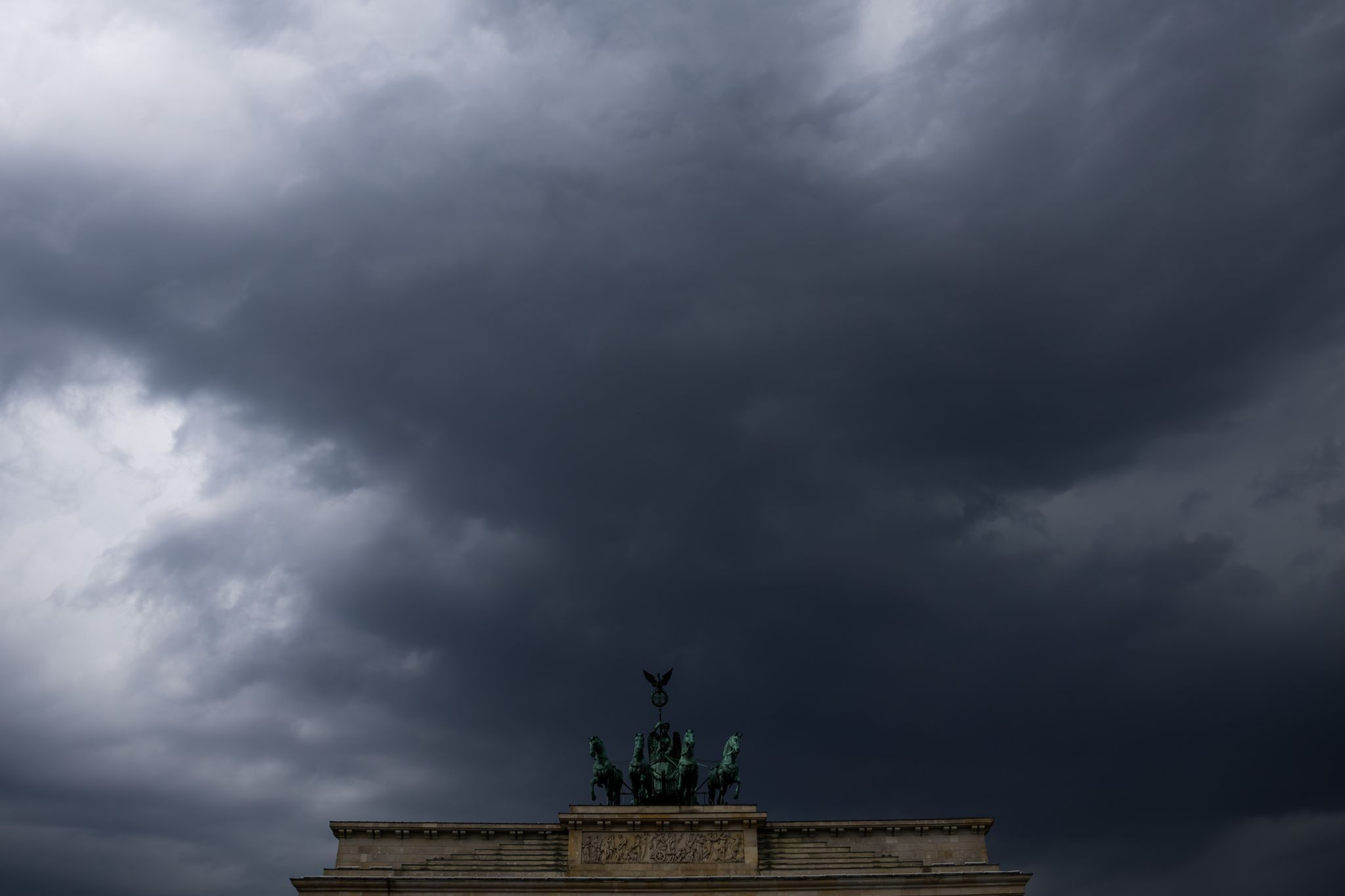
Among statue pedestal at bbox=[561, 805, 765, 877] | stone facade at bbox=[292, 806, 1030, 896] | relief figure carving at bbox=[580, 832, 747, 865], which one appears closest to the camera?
stone facade at bbox=[292, 806, 1030, 896]

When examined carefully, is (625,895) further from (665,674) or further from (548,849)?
(665,674)

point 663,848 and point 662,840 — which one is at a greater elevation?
point 662,840

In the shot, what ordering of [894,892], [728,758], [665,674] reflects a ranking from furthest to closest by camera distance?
[665,674], [728,758], [894,892]

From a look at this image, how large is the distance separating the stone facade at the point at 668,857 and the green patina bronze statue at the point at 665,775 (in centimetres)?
120

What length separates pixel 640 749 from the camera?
49.6 metres

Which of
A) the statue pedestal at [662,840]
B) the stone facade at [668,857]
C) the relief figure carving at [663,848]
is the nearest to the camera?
the stone facade at [668,857]

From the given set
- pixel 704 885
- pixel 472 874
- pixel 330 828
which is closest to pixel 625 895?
pixel 704 885

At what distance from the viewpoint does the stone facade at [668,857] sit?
45.0 metres

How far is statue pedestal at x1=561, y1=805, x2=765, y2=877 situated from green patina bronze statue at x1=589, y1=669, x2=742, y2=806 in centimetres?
99

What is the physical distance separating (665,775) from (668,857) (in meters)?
3.66

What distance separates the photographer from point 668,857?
46.3 metres

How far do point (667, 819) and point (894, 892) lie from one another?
1024cm

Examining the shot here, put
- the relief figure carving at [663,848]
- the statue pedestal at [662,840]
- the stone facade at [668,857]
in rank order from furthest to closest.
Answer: the relief figure carving at [663,848] → the statue pedestal at [662,840] → the stone facade at [668,857]

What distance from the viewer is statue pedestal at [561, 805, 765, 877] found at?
45938mm
